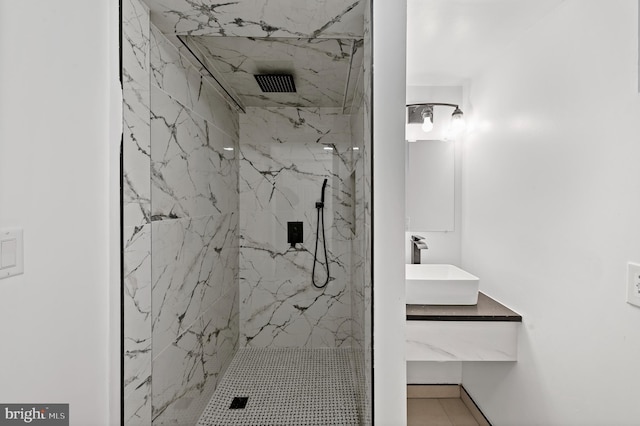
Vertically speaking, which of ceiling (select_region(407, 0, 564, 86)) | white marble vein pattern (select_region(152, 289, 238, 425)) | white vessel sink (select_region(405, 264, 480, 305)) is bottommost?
white marble vein pattern (select_region(152, 289, 238, 425))

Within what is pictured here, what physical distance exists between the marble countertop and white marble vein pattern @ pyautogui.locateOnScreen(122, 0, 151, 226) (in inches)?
59.1

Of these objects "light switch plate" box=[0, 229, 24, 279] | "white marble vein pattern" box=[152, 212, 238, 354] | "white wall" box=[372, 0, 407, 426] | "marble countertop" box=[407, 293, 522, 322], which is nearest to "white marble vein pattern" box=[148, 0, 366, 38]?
"white wall" box=[372, 0, 407, 426]

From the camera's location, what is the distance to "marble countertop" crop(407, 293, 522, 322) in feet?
6.63

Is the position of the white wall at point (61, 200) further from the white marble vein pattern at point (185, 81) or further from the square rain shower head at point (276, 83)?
the square rain shower head at point (276, 83)

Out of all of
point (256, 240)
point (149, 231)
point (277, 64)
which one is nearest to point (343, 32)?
point (277, 64)

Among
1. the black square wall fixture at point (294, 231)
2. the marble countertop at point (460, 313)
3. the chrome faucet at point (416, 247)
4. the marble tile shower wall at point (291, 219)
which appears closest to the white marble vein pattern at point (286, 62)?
the marble tile shower wall at point (291, 219)

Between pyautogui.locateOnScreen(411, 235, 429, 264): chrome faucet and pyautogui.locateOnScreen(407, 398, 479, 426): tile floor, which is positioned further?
pyautogui.locateOnScreen(411, 235, 429, 264): chrome faucet

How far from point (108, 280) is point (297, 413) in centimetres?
145

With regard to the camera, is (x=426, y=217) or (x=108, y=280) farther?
(x=426, y=217)

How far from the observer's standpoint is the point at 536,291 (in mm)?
1880

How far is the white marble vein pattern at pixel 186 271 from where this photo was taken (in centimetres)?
165

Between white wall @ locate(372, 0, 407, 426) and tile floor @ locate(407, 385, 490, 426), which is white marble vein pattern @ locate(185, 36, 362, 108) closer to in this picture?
white wall @ locate(372, 0, 407, 426)

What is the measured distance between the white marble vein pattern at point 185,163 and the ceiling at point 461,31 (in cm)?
127

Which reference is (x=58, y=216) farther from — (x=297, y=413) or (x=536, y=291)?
(x=536, y=291)
